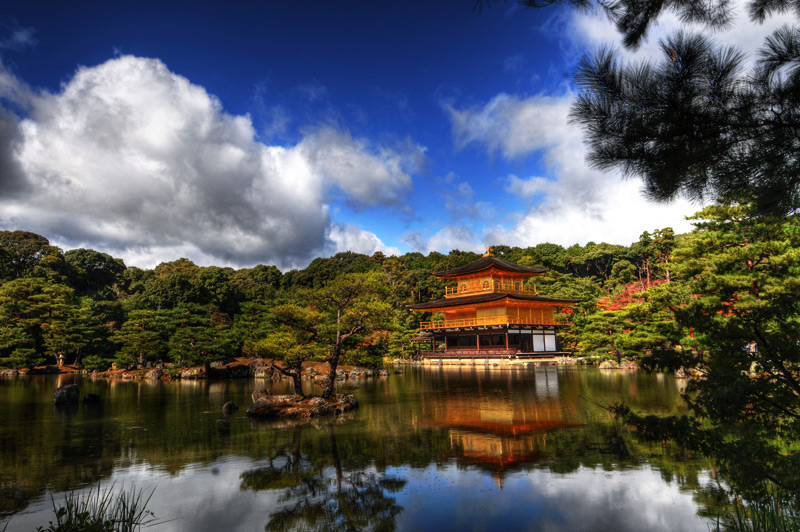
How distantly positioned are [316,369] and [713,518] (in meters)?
23.1

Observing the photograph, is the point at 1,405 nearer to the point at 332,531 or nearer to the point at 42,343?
the point at 332,531

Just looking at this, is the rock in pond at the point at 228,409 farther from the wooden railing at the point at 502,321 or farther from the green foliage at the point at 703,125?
the wooden railing at the point at 502,321

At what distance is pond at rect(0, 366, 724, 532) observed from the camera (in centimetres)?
495

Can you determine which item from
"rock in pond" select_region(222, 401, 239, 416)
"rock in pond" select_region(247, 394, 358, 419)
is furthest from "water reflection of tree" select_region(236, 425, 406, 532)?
"rock in pond" select_region(222, 401, 239, 416)

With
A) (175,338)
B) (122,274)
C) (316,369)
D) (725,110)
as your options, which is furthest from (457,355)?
(122,274)

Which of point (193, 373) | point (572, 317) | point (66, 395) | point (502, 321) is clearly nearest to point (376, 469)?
point (66, 395)

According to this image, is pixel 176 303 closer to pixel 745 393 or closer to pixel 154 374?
pixel 154 374

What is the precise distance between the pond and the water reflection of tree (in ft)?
0.08

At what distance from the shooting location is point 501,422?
33.6 ft

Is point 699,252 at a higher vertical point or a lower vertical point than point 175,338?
higher

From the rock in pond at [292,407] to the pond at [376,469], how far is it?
52 cm

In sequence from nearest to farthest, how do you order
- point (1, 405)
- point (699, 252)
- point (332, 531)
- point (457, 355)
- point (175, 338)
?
1. point (332, 531)
2. point (1, 405)
3. point (699, 252)
4. point (175, 338)
5. point (457, 355)

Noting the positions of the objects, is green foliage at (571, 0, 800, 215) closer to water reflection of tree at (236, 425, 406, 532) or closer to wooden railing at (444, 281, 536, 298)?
water reflection of tree at (236, 425, 406, 532)

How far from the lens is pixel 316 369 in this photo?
85.4 feet
